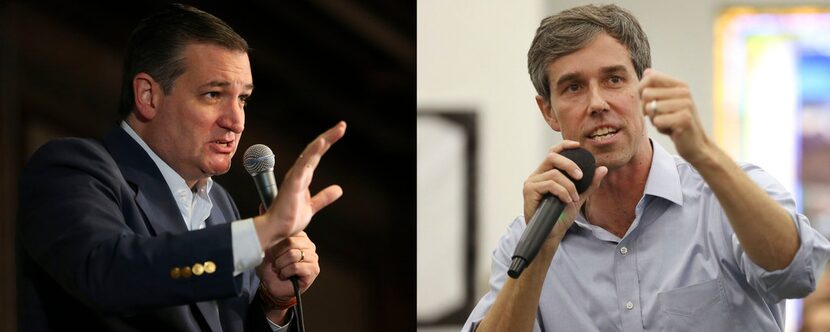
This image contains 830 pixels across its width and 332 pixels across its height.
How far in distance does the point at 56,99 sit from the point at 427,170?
54.5 inches

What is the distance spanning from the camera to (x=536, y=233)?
4.88 ft

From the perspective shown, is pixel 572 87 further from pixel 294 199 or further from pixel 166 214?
pixel 166 214

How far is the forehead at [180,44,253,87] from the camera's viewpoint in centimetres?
183

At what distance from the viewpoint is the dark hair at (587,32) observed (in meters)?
1.86

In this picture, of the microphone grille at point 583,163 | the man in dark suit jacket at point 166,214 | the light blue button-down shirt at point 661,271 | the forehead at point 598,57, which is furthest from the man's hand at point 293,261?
the forehead at point 598,57

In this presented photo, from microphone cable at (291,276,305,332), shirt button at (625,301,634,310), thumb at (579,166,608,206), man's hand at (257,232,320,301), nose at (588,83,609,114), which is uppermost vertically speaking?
nose at (588,83,609,114)

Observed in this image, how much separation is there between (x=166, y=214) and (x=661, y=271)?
901 millimetres

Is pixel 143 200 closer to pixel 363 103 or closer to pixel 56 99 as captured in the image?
pixel 56 99

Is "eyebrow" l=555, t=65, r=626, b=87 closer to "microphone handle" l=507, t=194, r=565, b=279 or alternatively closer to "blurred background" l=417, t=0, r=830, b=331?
"microphone handle" l=507, t=194, r=565, b=279

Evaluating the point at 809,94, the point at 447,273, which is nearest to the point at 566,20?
the point at 447,273

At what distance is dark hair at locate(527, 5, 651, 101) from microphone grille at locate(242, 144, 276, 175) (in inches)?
23.5

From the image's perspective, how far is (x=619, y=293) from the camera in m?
1.83

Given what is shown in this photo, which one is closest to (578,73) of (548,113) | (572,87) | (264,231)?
(572,87)

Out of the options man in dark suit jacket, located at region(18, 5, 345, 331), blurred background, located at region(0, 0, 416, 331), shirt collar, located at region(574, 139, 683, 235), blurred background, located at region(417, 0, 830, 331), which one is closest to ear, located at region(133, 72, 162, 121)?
man in dark suit jacket, located at region(18, 5, 345, 331)
